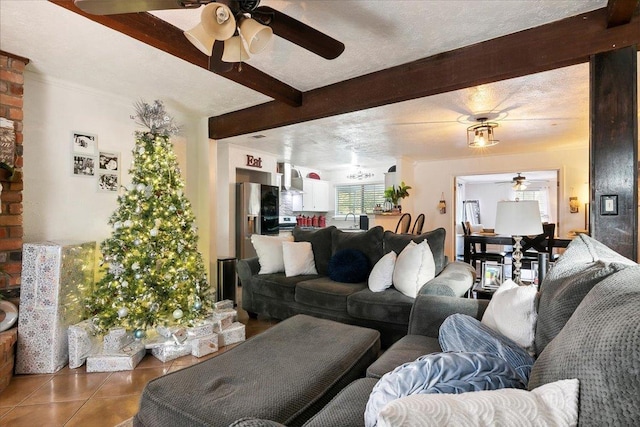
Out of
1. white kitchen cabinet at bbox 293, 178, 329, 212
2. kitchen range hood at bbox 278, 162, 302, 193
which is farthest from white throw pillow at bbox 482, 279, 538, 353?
white kitchen cabinet at bbox 293, 178, 329, 212

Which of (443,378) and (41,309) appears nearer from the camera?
(443,378)

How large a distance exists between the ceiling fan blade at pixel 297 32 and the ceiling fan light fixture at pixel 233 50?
0.20 metres

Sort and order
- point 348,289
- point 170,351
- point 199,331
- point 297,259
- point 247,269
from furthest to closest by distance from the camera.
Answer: point 247,269 < point 297,259 < point 348,289 < point 199,331 < point 170,351

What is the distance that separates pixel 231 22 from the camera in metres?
1.51

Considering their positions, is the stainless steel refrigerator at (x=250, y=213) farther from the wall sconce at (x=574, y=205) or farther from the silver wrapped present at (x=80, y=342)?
the wall sconce at (x=574, y=205)

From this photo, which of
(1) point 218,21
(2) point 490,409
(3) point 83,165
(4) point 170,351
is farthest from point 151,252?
(2) point 490,409

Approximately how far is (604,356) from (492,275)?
8.67 ft

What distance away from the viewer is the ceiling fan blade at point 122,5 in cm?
141

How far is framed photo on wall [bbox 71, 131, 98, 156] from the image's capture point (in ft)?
9.97

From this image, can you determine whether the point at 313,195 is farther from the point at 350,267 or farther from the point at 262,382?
the point at 262,382

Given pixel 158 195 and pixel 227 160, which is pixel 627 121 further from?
pixel 227 160

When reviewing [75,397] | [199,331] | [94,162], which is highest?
[94,162]

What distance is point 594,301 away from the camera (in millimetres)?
823

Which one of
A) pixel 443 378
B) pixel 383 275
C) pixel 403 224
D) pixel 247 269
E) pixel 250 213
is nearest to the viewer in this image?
pixel 443 378
